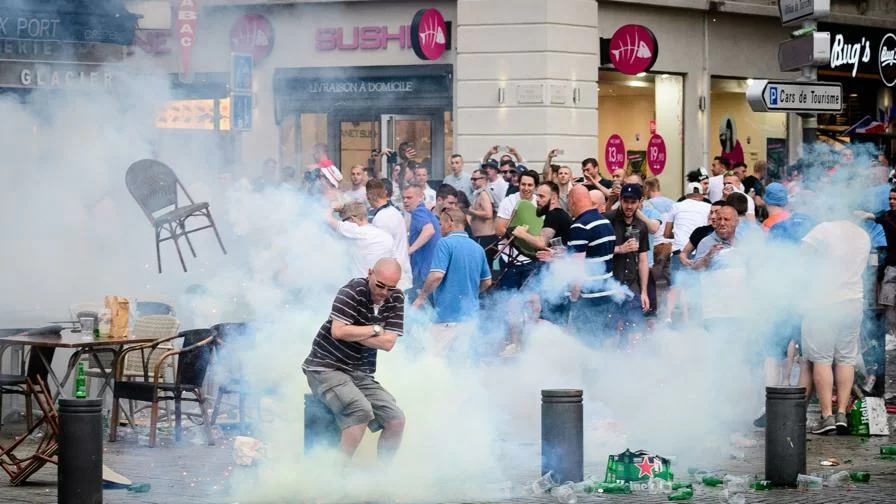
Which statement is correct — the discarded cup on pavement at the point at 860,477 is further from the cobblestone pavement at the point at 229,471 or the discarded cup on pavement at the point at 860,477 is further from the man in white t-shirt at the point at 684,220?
the man in white t-shirt at the point at 684,220

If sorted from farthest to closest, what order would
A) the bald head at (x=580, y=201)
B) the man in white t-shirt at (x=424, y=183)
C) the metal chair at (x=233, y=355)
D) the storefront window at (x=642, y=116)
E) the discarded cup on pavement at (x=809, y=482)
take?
the storefront window at (x=642, y=116) < the man in white t-shirt at (x=424, y=183) < the bald head at (x=580, y=201) < the metal chair at (x=233, y=355) < the discarded cup on pavement at (x=809, y=482)

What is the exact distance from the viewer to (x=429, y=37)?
67.9 feet

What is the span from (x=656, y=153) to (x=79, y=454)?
1483 centimetres

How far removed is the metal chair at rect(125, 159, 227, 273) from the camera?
1391 cm

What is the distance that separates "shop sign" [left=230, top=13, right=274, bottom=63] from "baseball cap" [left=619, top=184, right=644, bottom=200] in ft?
14.4

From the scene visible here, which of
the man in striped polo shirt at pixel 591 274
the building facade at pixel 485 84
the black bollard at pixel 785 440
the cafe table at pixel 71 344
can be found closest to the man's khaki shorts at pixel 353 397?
the black bollard at pixel 785 440

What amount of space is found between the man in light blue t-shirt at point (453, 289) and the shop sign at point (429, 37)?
8.92 m

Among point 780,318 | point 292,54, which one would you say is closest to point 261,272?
point 780,318

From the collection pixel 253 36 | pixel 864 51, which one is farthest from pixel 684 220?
pixel 864 51

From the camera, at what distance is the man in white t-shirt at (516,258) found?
43.0 ft

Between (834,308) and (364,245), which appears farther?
(364,245)

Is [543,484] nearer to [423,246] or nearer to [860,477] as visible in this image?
[860,477]

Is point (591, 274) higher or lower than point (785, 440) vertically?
higher

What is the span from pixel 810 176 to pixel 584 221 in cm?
188
